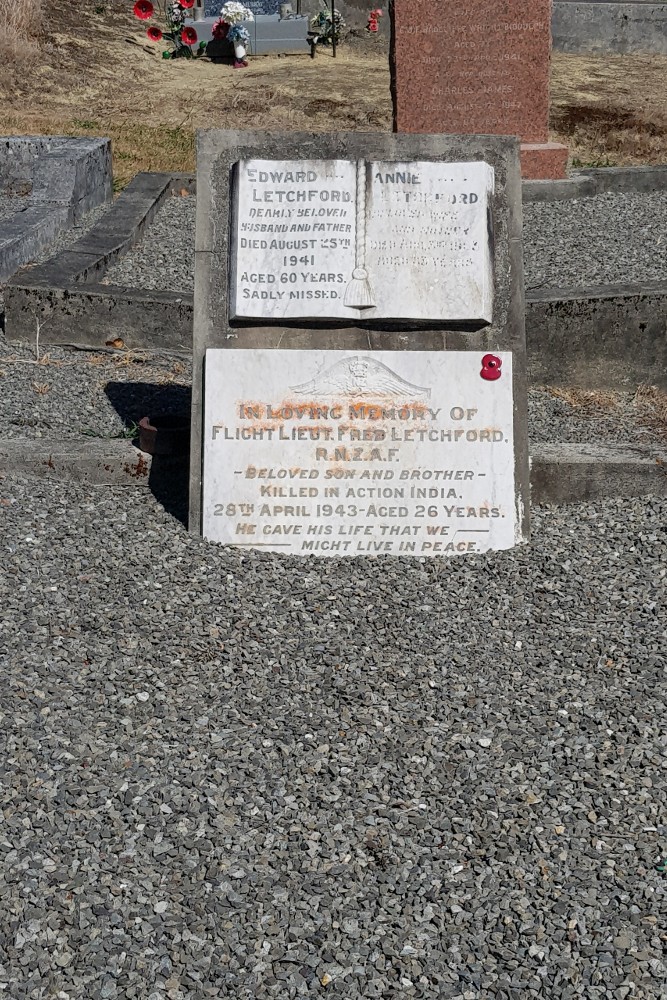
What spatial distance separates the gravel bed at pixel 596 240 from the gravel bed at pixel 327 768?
3514mm

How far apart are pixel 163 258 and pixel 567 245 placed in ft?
9.24

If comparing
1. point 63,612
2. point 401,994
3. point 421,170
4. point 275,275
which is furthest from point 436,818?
point 421,170

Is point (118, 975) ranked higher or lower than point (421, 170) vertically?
lower

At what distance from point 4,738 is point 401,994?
1.31m

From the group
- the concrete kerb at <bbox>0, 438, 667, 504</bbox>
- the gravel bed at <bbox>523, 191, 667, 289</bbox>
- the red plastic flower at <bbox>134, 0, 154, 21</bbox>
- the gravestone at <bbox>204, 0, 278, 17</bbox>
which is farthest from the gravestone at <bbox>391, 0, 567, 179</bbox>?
the red plastic flower at <bbox>134, 0, 154, 21</bbox>

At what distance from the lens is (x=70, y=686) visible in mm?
3461

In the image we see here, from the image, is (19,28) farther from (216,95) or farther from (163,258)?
(163,258)

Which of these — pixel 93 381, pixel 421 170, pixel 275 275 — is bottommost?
pixel 93 381

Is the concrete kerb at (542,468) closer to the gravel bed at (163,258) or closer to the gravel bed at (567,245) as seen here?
the gravel bed at (163,258)

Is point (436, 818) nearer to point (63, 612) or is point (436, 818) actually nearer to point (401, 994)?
point (401, 994)

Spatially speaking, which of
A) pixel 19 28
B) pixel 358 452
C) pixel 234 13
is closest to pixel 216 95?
pixel 234 13

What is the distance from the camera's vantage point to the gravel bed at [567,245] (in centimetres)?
762

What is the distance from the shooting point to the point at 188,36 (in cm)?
1819

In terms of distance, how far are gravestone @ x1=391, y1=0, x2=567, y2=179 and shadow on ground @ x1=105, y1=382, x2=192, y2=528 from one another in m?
5.11
